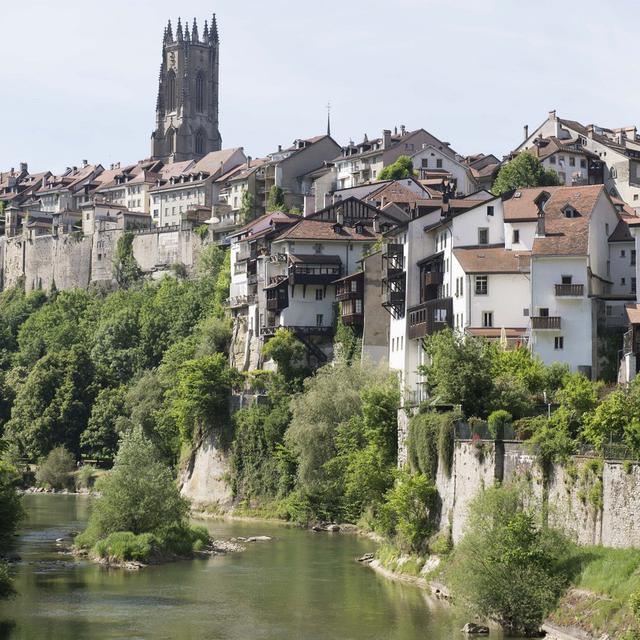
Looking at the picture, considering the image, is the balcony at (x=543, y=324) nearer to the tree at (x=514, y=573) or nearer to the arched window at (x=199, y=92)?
the tree at (x=514, y=573)

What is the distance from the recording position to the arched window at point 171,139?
190m

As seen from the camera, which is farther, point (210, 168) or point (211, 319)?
point (210, 168)

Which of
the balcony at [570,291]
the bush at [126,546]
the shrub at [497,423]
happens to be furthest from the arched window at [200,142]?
the shrub at [497,423]

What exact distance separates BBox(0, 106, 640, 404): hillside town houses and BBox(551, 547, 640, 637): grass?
2134 centimetres

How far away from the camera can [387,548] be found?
62.2 m

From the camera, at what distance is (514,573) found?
45656 mm

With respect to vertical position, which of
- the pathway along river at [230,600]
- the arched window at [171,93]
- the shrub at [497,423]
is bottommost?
the pathway along river at [230,600]

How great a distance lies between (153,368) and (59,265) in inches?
1526

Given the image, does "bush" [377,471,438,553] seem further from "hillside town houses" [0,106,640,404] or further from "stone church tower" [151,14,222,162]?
"stone church tower" [151,14,222,162]

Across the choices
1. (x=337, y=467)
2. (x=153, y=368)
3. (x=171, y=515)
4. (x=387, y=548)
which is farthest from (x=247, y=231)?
(x=387, y=548)

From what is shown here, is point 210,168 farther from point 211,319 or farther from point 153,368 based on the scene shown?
point 211,319

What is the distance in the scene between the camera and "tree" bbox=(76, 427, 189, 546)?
67.9 m

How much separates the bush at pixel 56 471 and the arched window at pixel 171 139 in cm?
8519

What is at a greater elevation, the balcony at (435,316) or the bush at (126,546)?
the balcony at (435,316)
